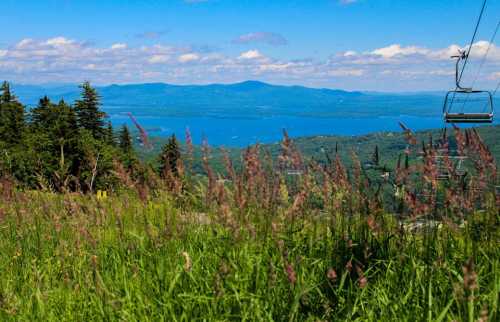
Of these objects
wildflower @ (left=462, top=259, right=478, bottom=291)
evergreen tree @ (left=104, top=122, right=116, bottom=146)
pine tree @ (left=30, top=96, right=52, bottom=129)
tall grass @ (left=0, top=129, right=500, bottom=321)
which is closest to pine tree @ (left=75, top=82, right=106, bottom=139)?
evergreen tree @ (left=104, top=122, right=116, bottom=146)

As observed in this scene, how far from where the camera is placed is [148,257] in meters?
4.57

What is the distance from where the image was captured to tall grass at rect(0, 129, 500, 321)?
3.35m

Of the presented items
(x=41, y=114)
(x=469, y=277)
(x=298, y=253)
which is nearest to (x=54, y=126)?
(x=41, y=114)

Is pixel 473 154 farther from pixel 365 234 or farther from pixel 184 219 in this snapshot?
pixel 184 219

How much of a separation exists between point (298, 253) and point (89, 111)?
179 ft

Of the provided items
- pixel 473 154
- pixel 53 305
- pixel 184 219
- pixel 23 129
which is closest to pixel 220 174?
pixel 184 219

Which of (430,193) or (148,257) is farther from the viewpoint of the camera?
(148,257)

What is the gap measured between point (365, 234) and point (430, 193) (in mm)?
695

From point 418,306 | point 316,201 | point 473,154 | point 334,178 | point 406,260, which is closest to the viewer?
point 418,306

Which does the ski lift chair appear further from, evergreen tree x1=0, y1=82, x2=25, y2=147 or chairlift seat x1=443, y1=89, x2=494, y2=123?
evergreen tree x1=0, y1=82, x2=25, y2=147

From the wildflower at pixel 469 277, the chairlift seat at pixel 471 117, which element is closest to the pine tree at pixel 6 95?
the chairlift seat at pixel 471 117

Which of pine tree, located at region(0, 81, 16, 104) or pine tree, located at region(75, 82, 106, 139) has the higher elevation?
pine tree, located at region(0, 81, 16, 104)

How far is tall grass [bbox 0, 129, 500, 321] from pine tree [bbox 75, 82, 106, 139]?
172ft

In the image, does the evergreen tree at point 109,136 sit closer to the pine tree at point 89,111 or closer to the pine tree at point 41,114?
the pine tree at point 89,111
